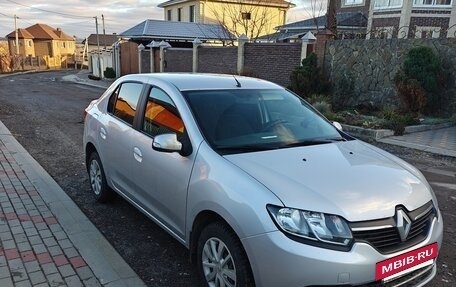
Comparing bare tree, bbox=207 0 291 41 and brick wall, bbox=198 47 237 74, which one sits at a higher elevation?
bare tree, bbox=207 0 291 41

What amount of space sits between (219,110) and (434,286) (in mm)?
2201

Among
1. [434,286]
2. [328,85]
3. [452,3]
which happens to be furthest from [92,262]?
[452,3]

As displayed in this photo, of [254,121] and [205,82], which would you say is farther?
[205,82]

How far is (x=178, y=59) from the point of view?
24.2 m

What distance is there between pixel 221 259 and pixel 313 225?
28.9 inches

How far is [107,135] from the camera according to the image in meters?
4.51

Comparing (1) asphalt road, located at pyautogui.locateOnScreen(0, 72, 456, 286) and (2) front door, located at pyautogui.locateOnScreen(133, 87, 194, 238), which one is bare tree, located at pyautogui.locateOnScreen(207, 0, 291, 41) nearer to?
(1) asphalt road, located at pyautogui.locateOnScreen(0, 72, 456, 286)

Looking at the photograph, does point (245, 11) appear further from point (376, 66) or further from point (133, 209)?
point (133, 209)

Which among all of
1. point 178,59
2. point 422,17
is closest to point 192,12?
point 178,59

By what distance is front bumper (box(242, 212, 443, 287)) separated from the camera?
2287 mm

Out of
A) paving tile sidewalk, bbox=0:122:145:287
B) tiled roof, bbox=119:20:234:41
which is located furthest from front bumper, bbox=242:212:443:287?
tiled roof, bbox=119:20:234:41

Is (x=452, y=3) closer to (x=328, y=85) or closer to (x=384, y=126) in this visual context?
(x=328, y=85)

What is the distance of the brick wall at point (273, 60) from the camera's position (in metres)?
15.7

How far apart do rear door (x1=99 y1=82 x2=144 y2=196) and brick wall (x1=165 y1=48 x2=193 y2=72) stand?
1881 centimetres
